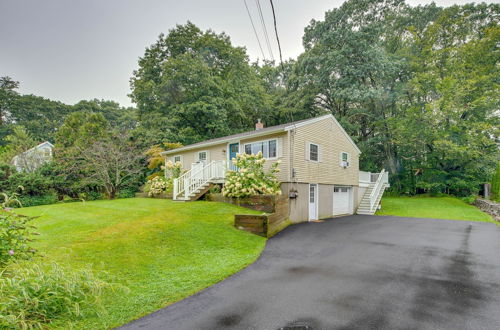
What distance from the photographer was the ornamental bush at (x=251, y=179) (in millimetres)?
10258

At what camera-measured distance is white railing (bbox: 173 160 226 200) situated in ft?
40.5

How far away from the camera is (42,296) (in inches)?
118

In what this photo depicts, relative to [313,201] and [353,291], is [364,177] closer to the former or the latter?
[313,201]

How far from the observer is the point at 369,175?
18.7m

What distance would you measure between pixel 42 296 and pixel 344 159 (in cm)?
1540

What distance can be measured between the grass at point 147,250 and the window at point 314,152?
5.49 metres

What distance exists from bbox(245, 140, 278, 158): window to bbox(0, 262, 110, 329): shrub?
9.10m

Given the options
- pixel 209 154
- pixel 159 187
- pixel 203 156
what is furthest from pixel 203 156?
pixel 159 187

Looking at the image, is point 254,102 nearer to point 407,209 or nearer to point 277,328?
point 407,209

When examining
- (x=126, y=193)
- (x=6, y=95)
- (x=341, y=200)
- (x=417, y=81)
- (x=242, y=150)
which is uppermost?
(x=6, y=95)

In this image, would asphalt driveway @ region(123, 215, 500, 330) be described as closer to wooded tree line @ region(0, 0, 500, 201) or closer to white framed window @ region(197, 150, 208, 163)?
white framed window @ region(197, 150, 208, 163)

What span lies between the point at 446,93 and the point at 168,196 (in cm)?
2234

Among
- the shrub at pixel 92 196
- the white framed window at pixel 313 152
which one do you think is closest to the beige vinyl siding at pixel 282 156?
the white framed window at pixel 313 152

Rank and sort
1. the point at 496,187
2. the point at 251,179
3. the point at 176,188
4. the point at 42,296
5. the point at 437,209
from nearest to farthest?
the point at 42,296 → the point at 251,179 → the point at 176,188 → the point at 437,209 → the point at 496,187
